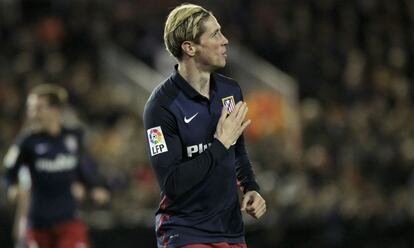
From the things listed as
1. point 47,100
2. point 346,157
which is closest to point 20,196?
point 47,100

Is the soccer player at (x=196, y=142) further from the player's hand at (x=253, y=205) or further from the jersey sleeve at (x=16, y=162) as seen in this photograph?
the jersey sleeve at (x=16, y=162)

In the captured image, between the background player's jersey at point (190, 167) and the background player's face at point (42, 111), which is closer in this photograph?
the background player's jersey at point (190, 167)

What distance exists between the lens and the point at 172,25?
16.5 ft

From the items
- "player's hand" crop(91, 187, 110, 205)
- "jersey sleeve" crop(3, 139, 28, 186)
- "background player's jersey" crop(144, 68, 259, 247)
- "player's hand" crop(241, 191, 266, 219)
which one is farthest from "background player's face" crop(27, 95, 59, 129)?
"player's hand" crop(241, 191, 266, 219)

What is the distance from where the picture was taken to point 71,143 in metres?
8.39

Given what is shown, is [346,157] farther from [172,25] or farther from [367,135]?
[172,25]

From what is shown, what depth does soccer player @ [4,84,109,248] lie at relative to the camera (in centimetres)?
817

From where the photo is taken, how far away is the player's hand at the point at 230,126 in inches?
193

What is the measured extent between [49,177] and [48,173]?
1.4 inches

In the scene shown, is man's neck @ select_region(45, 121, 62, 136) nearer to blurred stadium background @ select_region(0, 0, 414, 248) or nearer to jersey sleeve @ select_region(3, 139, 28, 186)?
jersey sleeve @ select_region(3, 139, 28, 186)

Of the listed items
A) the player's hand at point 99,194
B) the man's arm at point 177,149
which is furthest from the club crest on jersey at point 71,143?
the man's arm at point 177,149

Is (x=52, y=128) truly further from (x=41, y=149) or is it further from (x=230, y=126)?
(x=230, y=126)

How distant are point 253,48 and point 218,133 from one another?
38.0 ft

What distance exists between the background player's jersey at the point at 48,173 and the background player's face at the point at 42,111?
0.11 m
